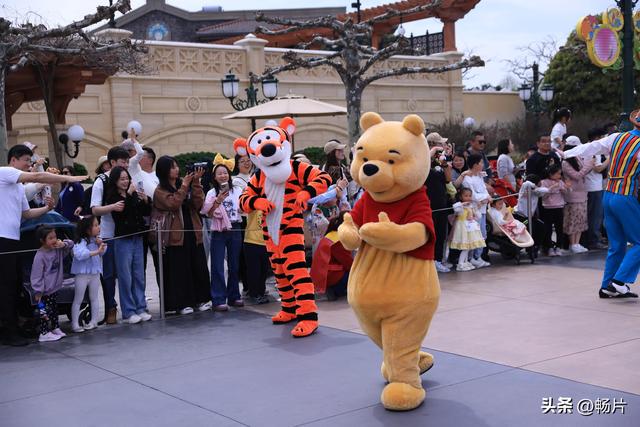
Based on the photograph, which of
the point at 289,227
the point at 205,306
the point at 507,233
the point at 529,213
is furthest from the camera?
the point at 529,213

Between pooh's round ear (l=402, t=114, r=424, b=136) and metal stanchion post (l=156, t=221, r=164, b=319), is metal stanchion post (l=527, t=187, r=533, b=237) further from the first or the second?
pooh's round ear (l=402, t=114, r=424, b=136)

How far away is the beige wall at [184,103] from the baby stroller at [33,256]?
48.2ft

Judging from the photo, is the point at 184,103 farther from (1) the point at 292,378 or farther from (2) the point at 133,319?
(1) the point at 292,378

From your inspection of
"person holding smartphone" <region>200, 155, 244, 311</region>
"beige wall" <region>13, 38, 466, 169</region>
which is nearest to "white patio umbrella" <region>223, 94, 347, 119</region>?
"person holding smartphone" <region>200, 155, 244, 311</region>

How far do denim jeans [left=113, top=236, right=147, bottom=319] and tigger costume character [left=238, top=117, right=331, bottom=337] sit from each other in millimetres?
1316

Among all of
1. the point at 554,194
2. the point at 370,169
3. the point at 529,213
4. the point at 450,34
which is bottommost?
the point at 529,213

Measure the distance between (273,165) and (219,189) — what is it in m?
1.38

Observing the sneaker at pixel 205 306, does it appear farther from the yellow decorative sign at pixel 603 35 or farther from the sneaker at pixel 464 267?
the yellow decorative sign at pixel 603 35

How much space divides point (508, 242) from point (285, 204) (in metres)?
4.41

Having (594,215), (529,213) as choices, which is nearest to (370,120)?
(529,213)

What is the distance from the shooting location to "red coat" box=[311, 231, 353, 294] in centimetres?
937

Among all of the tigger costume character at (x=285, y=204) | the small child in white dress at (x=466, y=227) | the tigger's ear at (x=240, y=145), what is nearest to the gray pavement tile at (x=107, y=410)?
the tigger costume character at (x=285, y=204)

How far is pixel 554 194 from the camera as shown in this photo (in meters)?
11.8

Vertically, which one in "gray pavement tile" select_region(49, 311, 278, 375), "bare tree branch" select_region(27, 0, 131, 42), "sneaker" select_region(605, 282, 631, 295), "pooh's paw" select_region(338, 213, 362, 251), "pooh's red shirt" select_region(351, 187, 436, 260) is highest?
"bare tree branch" select_region(27, 0, 131, 42)
